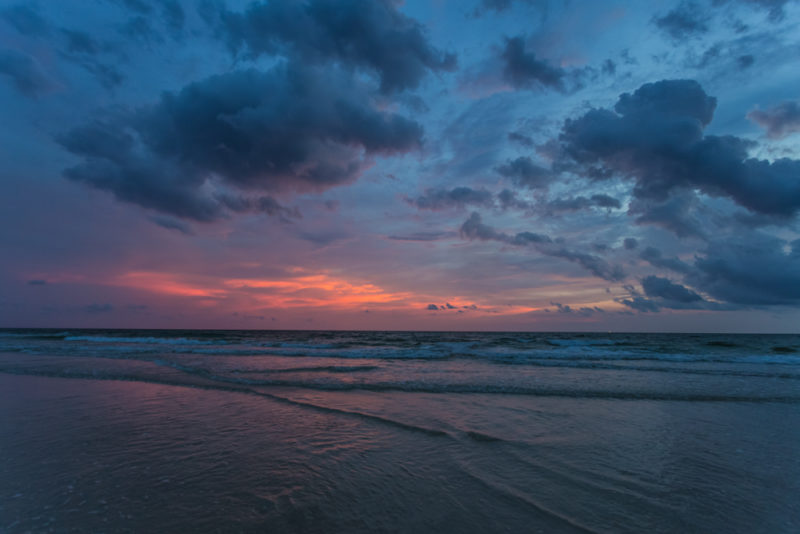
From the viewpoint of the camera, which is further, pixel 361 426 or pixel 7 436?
pixel 361 426

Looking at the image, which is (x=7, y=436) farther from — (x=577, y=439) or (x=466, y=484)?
(x=577, y=439)

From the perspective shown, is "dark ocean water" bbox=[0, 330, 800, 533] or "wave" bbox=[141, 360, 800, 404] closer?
"dark ocean water" bbox=[0, 330, 800, 533]

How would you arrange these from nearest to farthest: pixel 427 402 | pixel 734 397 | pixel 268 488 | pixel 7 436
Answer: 1. pixel 268 488
2. pixel 7 436
3. pixel 427 402
4. pixel 734 397

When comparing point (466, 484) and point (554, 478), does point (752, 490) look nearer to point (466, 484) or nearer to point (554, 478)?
point (554, 478)

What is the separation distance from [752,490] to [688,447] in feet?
5.54

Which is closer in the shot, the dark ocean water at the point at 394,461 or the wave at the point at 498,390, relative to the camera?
the dark ocean water at the point at 394,461

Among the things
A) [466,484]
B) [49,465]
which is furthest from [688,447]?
[49,465]

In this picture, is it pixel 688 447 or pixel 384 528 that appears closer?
pixel 384 528

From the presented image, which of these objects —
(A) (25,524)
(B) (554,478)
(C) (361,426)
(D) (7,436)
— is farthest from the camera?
(C) (361,426)

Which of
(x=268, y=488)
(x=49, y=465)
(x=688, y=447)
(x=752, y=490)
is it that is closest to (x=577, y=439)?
(x=688, y=447)

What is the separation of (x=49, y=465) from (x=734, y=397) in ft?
52.9

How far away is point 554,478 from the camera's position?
16.6 feet

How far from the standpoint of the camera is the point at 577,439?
22.3 feet

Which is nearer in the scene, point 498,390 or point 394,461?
point 394,461
